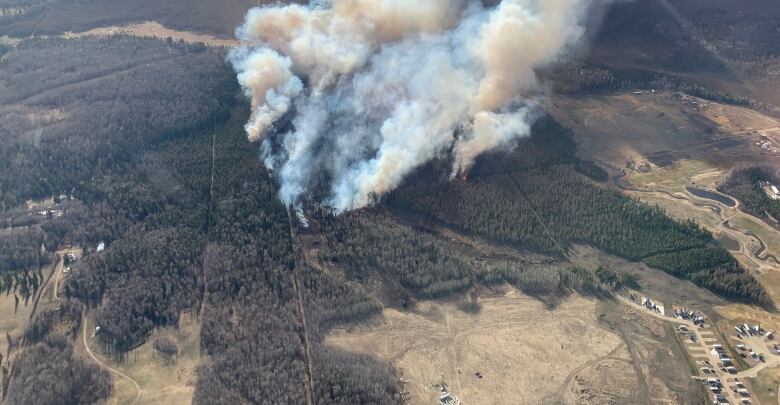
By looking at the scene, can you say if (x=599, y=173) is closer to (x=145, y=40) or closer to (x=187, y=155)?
(x=187, y=155)

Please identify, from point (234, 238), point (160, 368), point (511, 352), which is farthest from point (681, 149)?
point (160, 368)

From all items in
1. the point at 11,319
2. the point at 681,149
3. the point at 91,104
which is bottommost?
the point at 11,319

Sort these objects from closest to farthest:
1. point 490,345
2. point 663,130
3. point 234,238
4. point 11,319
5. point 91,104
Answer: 1. point 490,345
2. point 11,319
3. point 234,238
4. point 91,104
5. point 663,130

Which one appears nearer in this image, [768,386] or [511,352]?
[768,386]

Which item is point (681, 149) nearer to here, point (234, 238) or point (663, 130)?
point (663, 130)

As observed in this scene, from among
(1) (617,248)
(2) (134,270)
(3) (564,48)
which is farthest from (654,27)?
(2) (134,270)

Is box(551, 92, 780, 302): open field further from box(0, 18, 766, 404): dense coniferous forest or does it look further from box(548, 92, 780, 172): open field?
box(0, 18, 766, 404): dense coniferous forest

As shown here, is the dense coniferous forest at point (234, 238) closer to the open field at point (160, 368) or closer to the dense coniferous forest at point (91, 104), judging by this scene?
the dense coniferous forest at point (91, 104)

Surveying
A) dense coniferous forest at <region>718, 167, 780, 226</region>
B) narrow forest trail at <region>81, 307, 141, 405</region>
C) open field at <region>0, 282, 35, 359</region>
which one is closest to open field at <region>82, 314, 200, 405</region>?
narrow forest trail at <region>81, 307, 141, 405</region>
